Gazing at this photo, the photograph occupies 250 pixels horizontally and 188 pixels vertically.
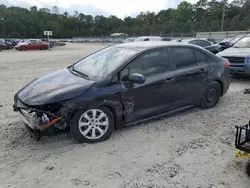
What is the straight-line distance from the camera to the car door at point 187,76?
4.73m

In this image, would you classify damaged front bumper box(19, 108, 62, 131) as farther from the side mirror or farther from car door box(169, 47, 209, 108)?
car door box(169, 47, 209, 108)

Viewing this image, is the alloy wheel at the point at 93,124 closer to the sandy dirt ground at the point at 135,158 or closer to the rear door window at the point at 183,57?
the sandy dirt ground at the point at 135,158

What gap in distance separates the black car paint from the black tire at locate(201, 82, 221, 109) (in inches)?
7.1

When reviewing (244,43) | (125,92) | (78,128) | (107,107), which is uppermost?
(244,43)

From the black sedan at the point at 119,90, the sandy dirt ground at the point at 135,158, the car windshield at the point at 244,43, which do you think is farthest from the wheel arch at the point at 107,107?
the car windshield at the point at 244,43

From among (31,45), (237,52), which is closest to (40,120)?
(237,52)

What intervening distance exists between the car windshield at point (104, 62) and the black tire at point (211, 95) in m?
2.00

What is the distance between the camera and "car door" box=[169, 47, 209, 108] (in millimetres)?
4730

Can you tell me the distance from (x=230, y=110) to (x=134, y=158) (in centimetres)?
300

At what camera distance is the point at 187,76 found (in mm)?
4848

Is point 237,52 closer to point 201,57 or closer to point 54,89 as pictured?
point 201,57

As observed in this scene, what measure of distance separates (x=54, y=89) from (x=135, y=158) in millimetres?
1660

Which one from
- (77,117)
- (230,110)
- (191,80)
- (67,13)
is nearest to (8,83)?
(77,117)

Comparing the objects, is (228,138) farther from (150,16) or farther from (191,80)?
(150,16)
